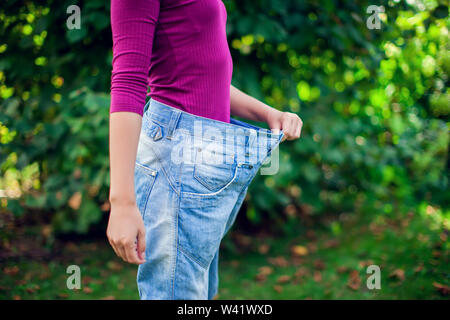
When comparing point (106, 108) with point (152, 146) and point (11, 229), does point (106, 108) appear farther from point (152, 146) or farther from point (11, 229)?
point (11, 229)

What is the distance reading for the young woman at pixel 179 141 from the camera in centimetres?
100

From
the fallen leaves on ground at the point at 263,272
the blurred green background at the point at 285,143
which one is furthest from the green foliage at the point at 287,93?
the fallen leaves on ground at the point at 263,272

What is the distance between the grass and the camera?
2.57 metres

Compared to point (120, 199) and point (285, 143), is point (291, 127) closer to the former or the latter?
point (120, 199)

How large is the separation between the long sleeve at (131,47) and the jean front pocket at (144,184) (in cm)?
20

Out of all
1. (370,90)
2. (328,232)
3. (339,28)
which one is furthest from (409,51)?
(328,232)

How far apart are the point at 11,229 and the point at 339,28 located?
304cm

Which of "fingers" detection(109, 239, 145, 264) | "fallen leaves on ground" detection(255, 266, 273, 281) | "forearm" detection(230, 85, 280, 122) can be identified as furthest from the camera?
"fallen leaves on ground" detection(255, 266, 273, 281)

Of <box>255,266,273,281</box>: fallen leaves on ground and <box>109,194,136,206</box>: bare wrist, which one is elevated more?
<box>109,194,136,206</box>: bare wrist

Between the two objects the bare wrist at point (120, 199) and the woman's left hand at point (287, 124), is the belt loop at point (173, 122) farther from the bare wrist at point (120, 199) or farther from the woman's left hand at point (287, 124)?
the woman's left hand at point (287, 124)

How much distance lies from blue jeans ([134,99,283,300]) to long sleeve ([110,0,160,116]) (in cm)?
15

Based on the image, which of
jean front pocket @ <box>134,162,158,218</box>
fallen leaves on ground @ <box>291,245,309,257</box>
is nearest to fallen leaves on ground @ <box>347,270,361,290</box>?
fallen leaves on ground @ <box>291,245,309,257</box>

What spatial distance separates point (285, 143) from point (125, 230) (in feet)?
7.29

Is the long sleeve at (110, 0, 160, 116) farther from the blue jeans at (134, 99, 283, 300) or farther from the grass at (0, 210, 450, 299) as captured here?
the grass at (0, 210, 450, 299)
